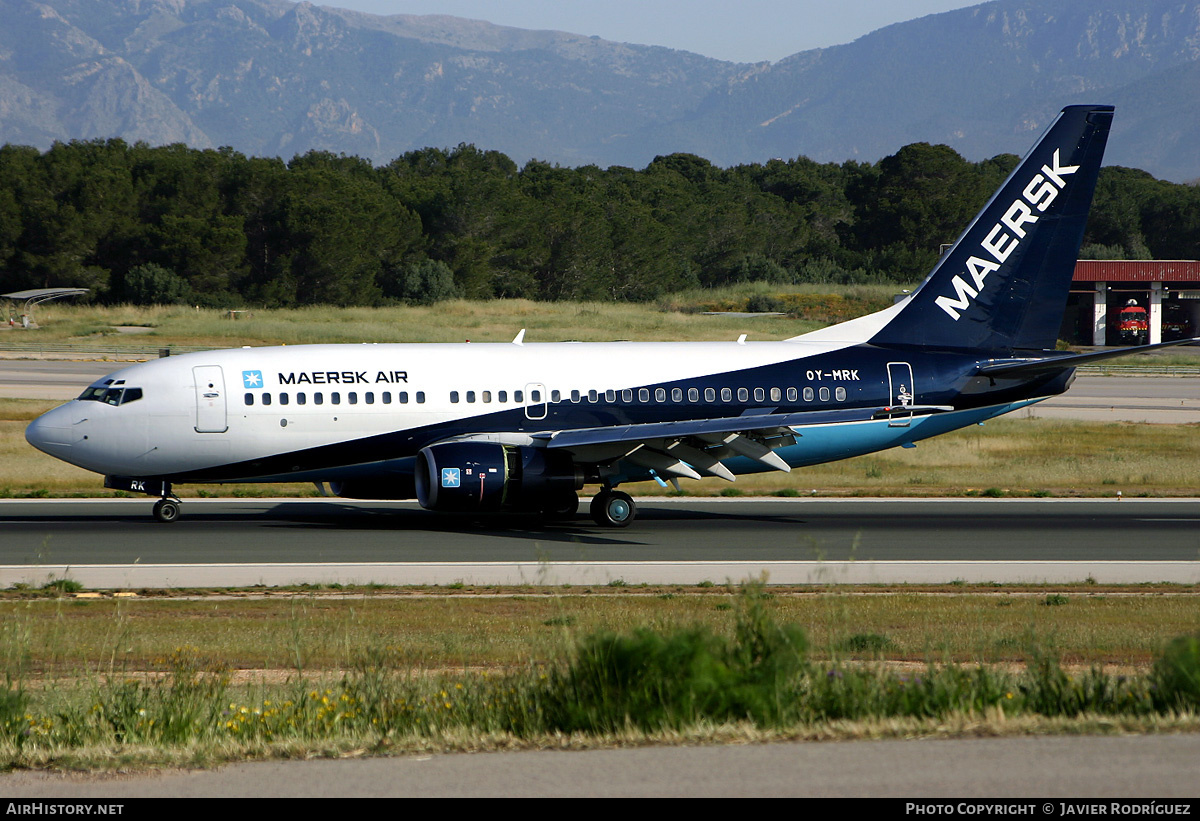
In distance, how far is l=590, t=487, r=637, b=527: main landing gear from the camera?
27.4 meters

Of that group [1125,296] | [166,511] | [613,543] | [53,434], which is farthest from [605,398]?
[1125,296]

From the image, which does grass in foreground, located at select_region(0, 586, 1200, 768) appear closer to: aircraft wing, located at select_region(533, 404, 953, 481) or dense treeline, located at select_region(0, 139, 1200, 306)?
aircraft wing, located at select_region(533, 404, 953, 481)

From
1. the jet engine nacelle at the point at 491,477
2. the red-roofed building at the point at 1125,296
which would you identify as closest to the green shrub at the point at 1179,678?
the jet engine nacelle at the point at 491,477

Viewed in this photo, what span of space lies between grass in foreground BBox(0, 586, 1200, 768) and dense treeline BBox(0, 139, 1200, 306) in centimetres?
9290

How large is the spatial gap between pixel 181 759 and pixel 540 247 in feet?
362

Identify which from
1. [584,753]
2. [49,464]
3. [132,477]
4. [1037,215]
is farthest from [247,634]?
[49,464]

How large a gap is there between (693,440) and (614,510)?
2469 mm

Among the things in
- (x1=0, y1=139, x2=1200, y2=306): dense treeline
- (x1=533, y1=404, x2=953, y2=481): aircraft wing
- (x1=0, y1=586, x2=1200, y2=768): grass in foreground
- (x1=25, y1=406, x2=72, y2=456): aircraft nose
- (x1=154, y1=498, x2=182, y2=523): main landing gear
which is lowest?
(x1=154, y1=498, x2=182, y2=523): main landing gear

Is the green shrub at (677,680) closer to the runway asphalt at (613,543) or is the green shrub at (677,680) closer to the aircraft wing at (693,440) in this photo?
the runway asphalt at (613,543)

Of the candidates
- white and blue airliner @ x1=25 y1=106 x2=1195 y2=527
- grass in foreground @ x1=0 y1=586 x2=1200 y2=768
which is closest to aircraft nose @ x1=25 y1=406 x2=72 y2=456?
white and blue airliner @ x1=25 y1=106 x2=1195 y2=527

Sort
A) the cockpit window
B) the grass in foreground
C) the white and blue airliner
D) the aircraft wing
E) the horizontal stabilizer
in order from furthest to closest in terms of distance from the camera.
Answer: the horizontal stabilizer → the cockpit window → the white and blue airliner → the aircraft wing → the grass in foreground

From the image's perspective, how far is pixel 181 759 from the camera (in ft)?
29.5

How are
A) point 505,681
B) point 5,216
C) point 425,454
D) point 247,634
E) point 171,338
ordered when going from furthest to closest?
1. point 5,216
2. point 171,338
3. point 425,454
4. point 247,634
5. point 505,681

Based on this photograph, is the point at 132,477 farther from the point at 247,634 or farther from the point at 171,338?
the point at 171,338
